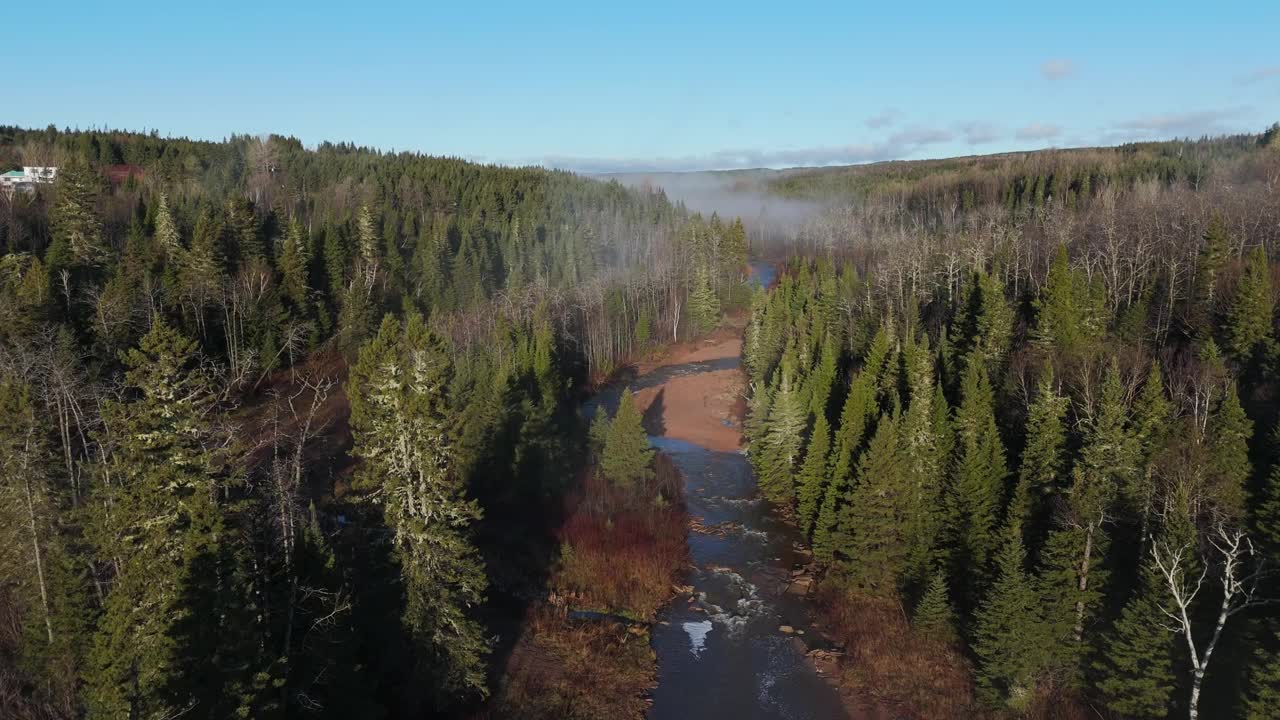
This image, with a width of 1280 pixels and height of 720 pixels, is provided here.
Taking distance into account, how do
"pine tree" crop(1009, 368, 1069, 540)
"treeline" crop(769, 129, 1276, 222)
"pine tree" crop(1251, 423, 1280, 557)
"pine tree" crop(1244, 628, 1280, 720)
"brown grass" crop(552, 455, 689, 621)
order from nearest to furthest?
1. "pine tree" crop(1244, 628, 1280, 720)
2. "pine tree" crop(1251, 423, 1280, 557)
3. "pine tree" crop(1009, 368, 1069, 540)
4. "brown grass" crop(552, 455, 689, 621)
5. "treeline" crop(769, 129, 1276, 222)

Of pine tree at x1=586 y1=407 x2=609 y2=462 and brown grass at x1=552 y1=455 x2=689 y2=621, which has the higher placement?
pine tree at x1=586 y1=407 x2=609 y2=462

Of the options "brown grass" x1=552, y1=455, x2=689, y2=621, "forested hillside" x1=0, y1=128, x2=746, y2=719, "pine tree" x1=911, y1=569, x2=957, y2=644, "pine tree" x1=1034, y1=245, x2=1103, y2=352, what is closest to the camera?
"forested hillside" x1=0, y1=128, x2=746, y2=719

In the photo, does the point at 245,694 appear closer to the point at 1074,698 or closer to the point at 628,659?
the point at 628,659

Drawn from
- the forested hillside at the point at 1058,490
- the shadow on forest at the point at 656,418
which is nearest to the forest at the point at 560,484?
the forested hillside at the point at 1058,490

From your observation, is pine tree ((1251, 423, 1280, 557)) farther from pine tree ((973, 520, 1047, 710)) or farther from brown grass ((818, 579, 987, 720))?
brown grass ((818, 579, 987, 720))

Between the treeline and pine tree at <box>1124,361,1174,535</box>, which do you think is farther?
the treeline

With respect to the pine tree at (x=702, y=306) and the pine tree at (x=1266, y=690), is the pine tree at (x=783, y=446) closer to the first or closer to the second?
the pine tree at (x=1266, y=690)

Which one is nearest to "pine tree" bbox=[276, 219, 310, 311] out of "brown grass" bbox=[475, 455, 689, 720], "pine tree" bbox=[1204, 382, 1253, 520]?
"brown grass" bbox=[475, 455, 689, 720]
